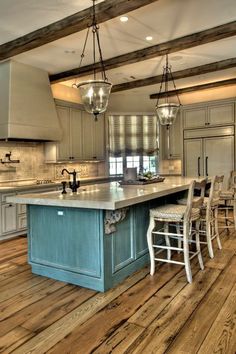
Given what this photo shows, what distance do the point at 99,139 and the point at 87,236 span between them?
4894mm

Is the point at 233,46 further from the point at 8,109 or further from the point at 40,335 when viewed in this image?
the point at 40,335

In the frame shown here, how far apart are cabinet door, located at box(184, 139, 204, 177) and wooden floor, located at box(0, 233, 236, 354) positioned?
4310 mm

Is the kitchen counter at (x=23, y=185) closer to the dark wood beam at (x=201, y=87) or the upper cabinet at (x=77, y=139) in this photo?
the upper cabinet at (x=77, y=139)

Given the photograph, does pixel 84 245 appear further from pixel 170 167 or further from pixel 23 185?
pixel 170 167

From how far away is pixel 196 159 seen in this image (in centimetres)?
756

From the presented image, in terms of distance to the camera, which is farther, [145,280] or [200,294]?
[145,280]

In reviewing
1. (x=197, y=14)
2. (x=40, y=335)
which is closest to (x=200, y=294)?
(x=40, y=335)

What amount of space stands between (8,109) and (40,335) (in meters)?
3.95

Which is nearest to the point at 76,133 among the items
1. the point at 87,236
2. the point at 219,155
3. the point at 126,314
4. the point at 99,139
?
the point at 99,139

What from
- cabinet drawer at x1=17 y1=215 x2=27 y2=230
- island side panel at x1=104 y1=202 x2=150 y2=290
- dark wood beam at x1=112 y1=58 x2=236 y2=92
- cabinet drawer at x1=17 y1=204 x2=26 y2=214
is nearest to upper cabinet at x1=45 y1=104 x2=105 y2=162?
dark wood beam at x1=112 y1=58 x2=236 y2=92

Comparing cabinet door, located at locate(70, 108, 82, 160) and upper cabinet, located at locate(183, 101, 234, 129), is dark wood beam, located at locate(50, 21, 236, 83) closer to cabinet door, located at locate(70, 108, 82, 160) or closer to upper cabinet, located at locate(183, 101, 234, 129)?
cabinet door, located at locate(70, 108, 82, 160)

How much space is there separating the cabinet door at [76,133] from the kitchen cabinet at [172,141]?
257 centimetres

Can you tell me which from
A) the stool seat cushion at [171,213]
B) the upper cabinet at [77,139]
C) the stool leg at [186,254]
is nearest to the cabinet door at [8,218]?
the upper cabinet at [77,139]

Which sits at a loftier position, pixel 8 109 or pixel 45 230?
pixel 8 109
